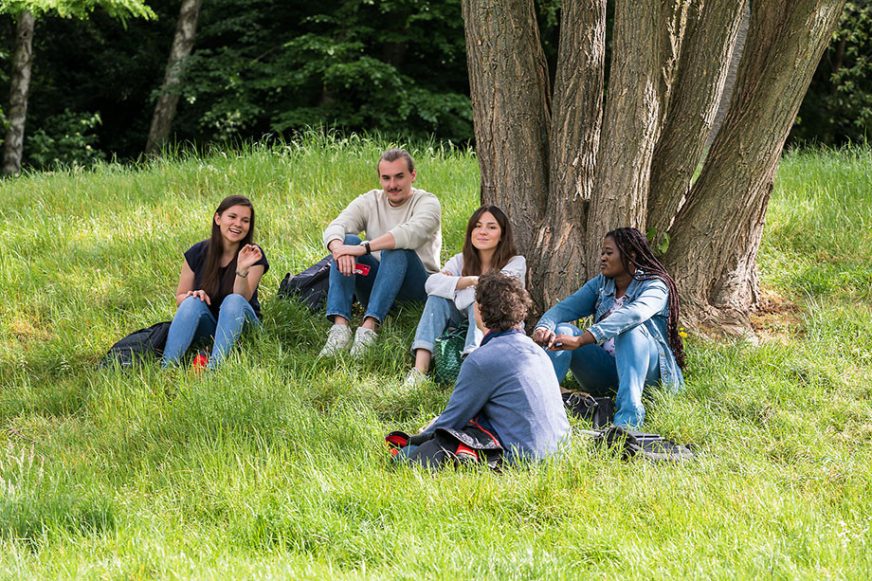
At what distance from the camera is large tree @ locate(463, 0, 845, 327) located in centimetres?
658

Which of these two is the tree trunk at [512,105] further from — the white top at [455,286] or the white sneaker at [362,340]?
Result: the white sneaker at [362,340]

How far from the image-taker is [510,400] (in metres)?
5.00

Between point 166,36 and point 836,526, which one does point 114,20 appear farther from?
point 836,526

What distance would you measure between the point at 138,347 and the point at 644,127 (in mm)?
3603

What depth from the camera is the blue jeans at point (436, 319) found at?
6.60 m

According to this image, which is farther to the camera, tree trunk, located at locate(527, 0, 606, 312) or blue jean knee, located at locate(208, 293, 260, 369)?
tree trunk, located at locate(527, 0, 606, 312)

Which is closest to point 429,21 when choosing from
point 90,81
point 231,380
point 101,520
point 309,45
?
point 309,45

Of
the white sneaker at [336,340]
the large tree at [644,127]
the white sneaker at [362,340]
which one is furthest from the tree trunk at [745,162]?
the white sneaker at [336,340]

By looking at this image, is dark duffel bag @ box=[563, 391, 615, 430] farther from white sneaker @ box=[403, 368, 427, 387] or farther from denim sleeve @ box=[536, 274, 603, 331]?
white sneaker @ box=[403, 368, 427, 387]

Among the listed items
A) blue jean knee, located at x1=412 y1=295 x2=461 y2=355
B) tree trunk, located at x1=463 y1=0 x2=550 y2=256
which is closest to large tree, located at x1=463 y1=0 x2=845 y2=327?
tree trunk, located at x1=463 y1=0 x2=550 y2=256

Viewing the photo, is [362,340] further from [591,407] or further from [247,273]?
[591,407]

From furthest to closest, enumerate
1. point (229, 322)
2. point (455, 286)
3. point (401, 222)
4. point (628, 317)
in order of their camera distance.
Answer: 1. point (401, 222)
2. point (229, 322)
3. point (455, 286)
4. point (628, 317)

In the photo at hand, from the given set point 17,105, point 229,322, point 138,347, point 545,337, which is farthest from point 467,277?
point 17,105

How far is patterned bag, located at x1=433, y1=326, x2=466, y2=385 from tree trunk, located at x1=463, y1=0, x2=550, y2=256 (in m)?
0.94
